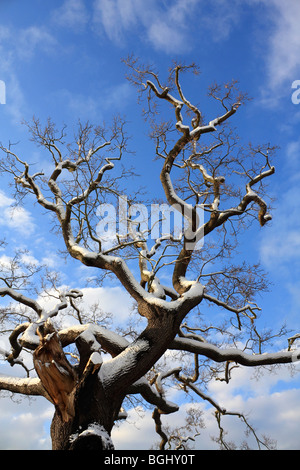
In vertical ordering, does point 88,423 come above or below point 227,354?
below

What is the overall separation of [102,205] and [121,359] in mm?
3240

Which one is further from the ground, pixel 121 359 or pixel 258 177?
pixel 258 177

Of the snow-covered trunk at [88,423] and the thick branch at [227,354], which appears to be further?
the thick branch at [227,354]

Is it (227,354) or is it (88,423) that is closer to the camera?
(88,423)

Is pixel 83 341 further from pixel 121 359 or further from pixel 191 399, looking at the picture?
pixel 191 399

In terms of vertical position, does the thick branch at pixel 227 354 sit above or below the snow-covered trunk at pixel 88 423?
above

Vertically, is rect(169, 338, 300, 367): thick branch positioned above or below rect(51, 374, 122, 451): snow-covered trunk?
above

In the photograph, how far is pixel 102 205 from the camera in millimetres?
7719

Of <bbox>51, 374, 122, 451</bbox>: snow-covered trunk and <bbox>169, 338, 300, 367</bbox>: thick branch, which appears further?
<bbox>169, 338, 300, 367</bbox>: thick branch
